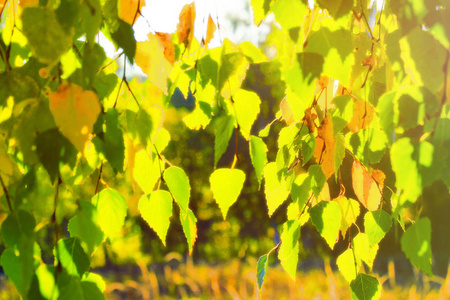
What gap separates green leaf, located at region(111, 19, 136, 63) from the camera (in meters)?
0.81

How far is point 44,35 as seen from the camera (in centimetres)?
76

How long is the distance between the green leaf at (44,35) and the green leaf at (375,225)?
2.32 feet

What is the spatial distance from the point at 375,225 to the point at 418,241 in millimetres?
325

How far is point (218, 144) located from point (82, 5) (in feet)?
1.04

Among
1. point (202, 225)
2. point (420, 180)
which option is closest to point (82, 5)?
point (420, 180)

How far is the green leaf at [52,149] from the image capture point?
2.39 ft

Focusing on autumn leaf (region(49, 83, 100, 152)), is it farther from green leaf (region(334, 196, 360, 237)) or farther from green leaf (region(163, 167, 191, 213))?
green leaf (region(334, 196, 360, 237))

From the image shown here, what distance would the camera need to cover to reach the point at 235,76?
2.92ft

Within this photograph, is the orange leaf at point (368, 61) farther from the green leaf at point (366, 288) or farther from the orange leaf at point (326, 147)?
the green leaf at point (366, 288)

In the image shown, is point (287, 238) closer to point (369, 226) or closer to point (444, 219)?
point (369, 226)

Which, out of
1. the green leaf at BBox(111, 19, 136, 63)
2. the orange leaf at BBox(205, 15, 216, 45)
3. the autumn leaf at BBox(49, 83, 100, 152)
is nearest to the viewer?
the autumn leaf at BBox(49, 83, 100, 152)

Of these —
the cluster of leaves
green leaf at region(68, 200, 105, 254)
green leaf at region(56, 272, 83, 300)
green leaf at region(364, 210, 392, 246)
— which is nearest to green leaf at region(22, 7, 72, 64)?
the cluster of leaves

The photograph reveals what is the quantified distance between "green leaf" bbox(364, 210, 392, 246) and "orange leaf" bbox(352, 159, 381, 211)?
1.8 inches

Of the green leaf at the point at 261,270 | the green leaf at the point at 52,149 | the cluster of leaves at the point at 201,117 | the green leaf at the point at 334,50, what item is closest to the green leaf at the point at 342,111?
the cluster of leaves at the point at 201,117
